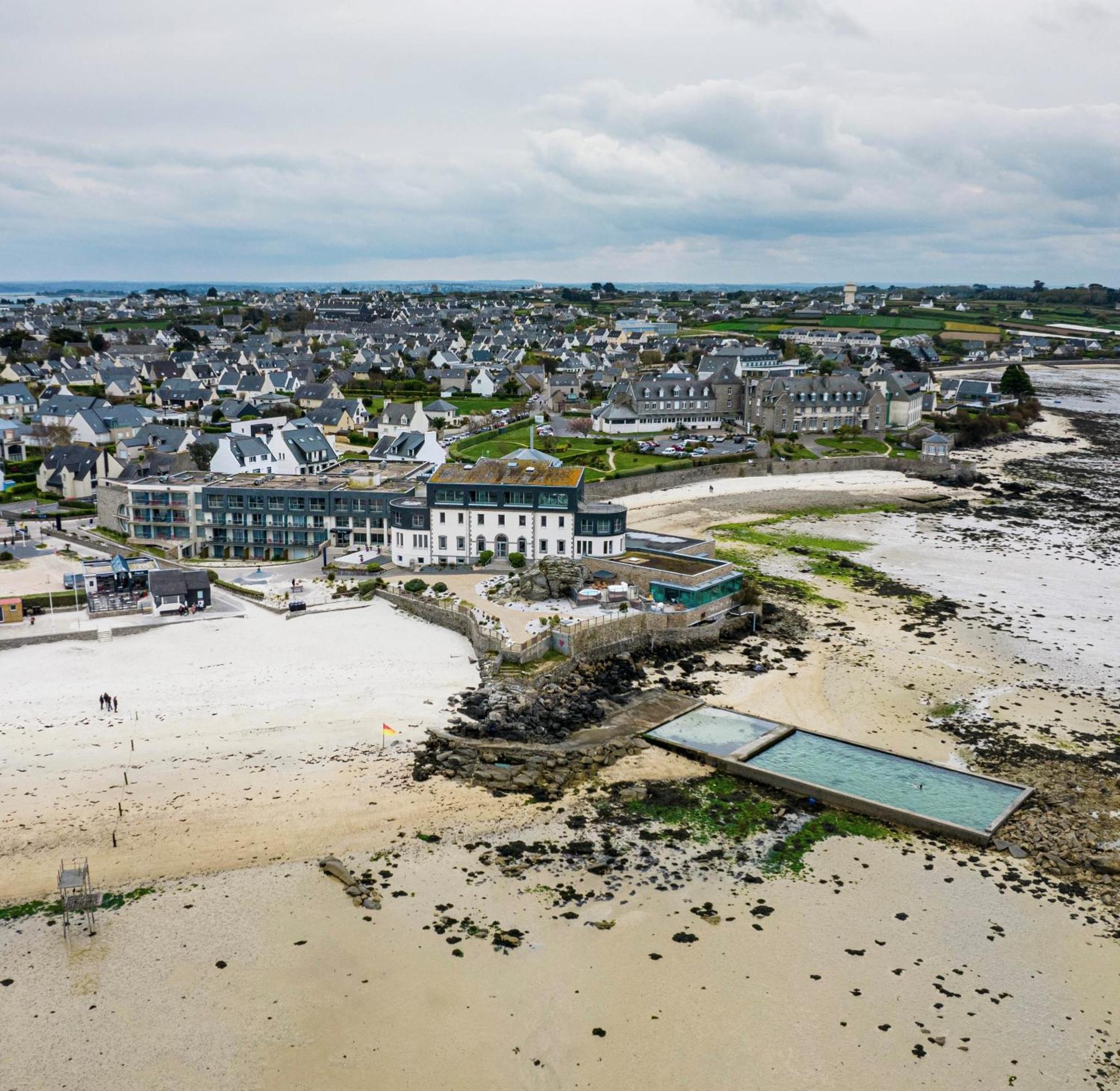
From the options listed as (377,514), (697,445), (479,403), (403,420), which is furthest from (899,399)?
(377,514)

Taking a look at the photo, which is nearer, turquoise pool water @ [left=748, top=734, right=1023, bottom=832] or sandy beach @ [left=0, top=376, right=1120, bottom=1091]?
sandy beach @ [left=0, top=376, right=1120, bottom=1091]

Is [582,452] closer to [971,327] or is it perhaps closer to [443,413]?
[443,413]

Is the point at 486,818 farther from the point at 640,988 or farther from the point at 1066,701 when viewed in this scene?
the point at 1066,701

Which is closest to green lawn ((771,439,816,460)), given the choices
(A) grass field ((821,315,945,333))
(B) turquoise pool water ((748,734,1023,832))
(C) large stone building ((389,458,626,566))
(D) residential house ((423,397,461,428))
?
(D) residential house ((423,397,461,428))

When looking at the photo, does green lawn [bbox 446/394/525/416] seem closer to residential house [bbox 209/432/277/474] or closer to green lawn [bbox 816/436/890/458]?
green lawn [bbox 816/436/890/458]

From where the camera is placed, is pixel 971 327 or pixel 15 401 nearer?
pixel 15 401
